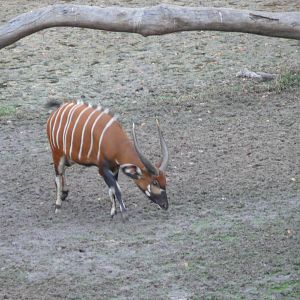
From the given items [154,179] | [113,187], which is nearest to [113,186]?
[113,187]

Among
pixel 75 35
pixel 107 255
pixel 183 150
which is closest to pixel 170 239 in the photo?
pixel 107 255

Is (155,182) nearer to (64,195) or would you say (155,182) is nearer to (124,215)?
(124,215)

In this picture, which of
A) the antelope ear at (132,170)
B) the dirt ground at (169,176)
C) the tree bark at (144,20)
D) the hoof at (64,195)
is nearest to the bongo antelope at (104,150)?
the antelope ear at (132,170)

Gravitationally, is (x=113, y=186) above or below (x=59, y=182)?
above

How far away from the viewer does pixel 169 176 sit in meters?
8.79

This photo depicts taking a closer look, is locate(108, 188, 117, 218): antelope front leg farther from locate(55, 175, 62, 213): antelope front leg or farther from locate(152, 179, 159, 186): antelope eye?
locate(55, 175, 62, 213): antelope front leg

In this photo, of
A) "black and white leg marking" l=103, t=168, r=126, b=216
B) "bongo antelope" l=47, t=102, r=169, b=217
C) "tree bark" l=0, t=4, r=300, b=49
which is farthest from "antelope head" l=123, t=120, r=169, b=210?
"tree bark" l=0, t=4, r=300, b=49

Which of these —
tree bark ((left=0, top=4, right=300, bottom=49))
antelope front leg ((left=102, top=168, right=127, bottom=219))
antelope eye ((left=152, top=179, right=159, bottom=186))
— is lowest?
antelope front leg ((left=102, top=168, right=127, bottom=219))

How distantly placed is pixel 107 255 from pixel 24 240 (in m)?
0.74

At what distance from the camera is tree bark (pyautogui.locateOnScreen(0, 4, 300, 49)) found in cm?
845

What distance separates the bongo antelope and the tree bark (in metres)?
0.88

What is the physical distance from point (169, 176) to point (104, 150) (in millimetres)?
1170

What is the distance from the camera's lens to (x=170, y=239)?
294 inches

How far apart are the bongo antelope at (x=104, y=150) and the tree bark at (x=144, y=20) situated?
0.88 metres
